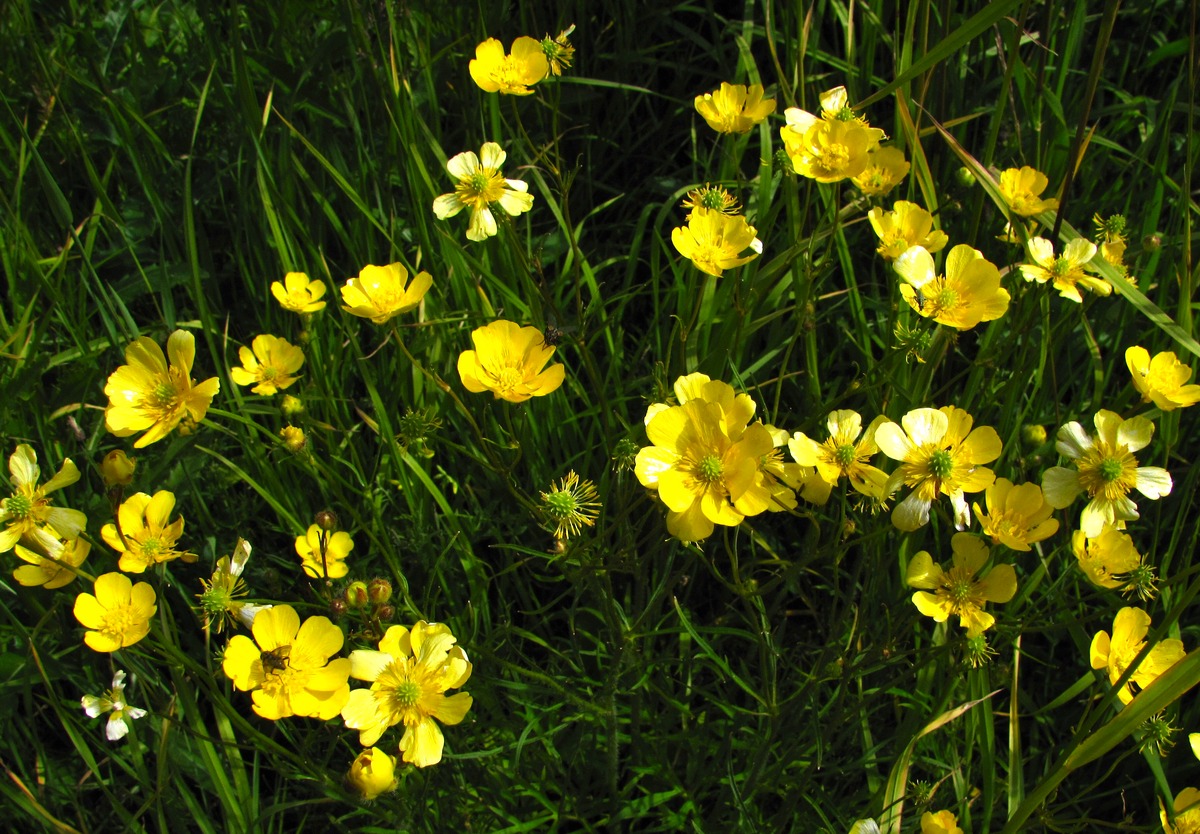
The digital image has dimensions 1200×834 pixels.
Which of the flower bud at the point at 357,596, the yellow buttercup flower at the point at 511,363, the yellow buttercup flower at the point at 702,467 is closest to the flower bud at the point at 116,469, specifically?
the flower bud at the point at 357,596

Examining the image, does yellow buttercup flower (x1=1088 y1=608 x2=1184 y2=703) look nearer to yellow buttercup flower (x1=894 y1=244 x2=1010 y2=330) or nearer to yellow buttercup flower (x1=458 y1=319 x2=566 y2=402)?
yellow buttercup flower (x1=894 y1=244 x2=1010 y2=330)

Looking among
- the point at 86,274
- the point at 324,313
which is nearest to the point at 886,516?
the point at 324,313

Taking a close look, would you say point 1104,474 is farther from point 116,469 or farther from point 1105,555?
point 116,469

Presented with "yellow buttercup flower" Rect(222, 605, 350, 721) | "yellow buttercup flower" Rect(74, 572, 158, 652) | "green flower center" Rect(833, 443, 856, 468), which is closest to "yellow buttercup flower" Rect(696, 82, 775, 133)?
"green flower center" Rect(833, 443, 856, 468)

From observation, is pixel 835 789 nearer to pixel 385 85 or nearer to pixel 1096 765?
pixel 1096 765

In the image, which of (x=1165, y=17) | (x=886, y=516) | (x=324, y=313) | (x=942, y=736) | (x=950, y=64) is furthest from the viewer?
(x=1165, y=17)

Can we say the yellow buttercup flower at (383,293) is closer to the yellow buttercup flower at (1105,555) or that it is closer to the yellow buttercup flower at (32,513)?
the yellow buttercup flower at (32,513)
